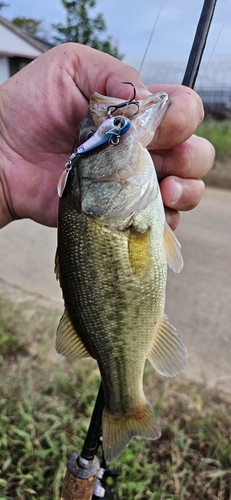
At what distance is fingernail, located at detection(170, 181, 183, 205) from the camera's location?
1600 mm

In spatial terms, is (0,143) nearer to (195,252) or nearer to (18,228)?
(195,252)

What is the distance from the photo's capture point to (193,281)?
173 inches

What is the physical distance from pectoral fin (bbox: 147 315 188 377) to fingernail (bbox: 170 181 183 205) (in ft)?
1.47

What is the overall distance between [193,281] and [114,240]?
10.7ft

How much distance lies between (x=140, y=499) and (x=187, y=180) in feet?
4.86

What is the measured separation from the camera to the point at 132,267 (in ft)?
4.24

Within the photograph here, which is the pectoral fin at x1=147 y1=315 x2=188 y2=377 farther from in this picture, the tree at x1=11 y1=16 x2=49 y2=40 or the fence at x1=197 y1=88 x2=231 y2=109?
the tree at x1=11 y1=16 x2=49 y2=40

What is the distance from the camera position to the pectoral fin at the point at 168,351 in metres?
1.50

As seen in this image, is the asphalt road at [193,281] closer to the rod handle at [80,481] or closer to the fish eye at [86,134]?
the rod handle at [80,481]

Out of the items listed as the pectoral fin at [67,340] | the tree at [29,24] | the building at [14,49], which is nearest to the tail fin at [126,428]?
the pectoral fin at [67,340]

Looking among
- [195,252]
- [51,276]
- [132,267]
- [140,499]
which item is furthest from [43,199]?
[195,252]

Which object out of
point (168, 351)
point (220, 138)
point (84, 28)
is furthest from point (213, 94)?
point (84, 28)

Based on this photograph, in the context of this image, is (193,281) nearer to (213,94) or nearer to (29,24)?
(213,94)

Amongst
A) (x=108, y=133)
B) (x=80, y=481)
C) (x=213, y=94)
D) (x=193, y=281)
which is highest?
(x=108, y=133)
